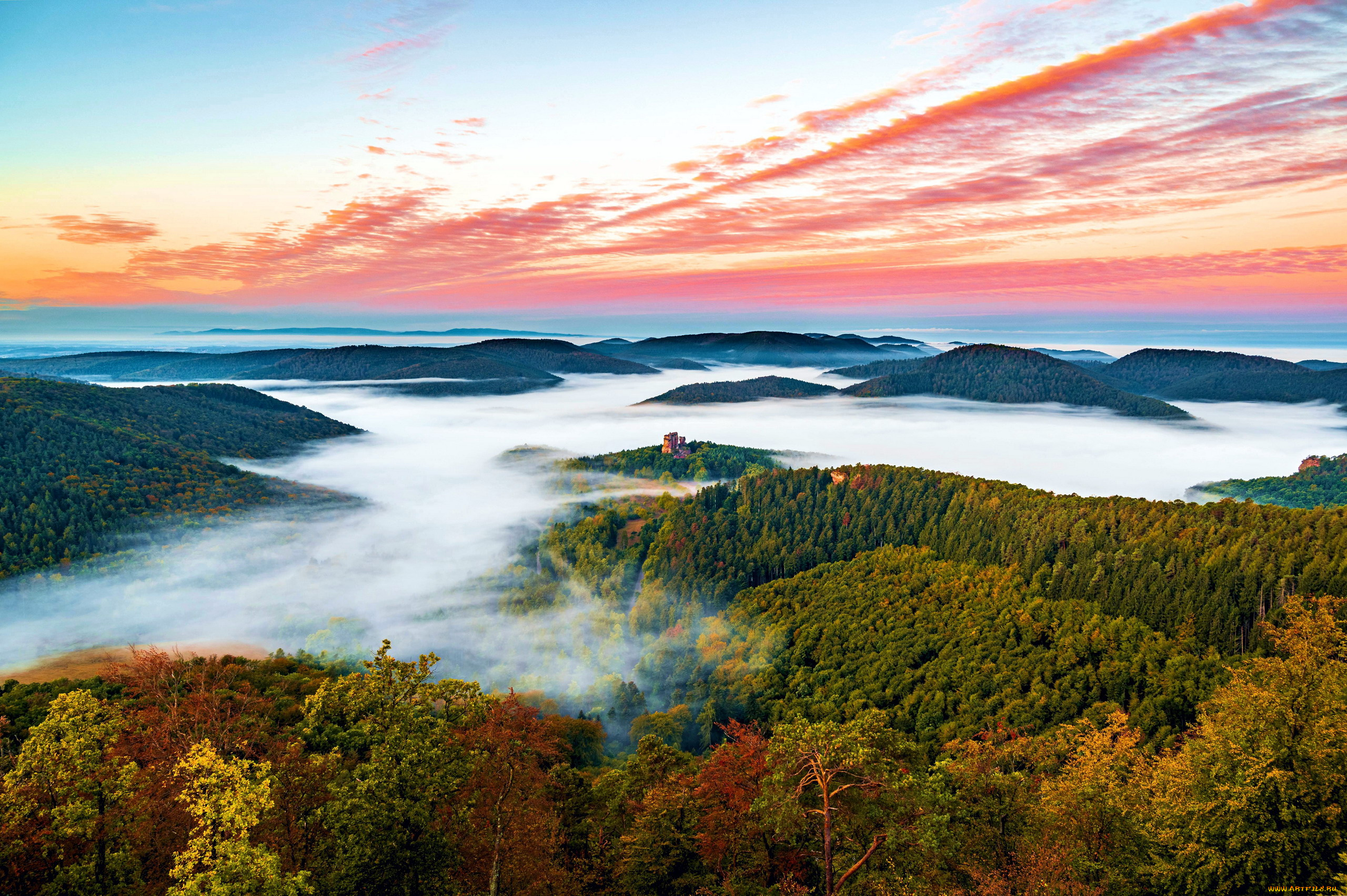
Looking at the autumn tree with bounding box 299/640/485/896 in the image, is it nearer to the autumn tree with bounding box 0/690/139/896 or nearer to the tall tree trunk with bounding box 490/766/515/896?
the tall tree trunk with bounding box 490/766/515/896

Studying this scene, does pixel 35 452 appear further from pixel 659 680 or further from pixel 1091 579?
pixel 1091 579

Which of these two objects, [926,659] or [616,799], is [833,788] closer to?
[616,799]

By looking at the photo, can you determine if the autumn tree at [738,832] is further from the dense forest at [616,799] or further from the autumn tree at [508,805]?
the autumn tree at [508,805]

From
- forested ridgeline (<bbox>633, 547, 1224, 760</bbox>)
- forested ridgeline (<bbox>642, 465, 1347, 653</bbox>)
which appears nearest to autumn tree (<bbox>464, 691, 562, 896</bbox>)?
forested ridgeline (<bbox>633, 547, 1224, 760</bbox>)

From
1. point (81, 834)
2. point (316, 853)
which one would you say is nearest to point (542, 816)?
point (316, 853)

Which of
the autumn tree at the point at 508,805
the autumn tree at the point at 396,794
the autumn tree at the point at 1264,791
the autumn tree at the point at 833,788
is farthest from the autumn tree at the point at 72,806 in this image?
the autumn tree at the point at 1264,791

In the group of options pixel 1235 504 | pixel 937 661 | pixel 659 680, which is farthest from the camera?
pixel 659 680

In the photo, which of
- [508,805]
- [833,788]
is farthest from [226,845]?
[833,788]
